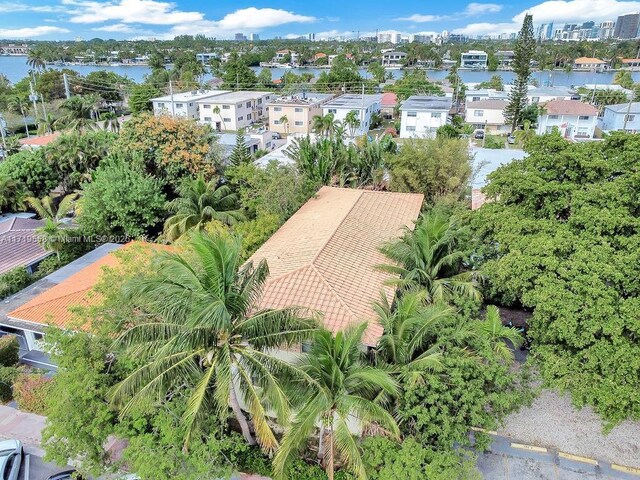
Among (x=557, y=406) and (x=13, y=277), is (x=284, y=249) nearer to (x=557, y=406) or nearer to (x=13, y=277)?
(x=557, y=406)

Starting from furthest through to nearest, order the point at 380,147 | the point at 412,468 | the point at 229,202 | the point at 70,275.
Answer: the point at 380,147 → the point at 229,202 → the point at 70,275 → the point at 412,468

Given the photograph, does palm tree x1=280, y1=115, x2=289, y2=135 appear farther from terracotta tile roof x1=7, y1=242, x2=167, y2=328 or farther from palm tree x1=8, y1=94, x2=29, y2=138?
terracotta tile roof x1=7, y1=242, x2=167, y2=328

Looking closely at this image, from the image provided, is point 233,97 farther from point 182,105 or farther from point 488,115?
point 488,115

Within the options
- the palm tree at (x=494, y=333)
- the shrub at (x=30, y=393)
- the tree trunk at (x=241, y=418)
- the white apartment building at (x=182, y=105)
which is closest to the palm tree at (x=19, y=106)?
the white apartment building at (x=182, y=105)

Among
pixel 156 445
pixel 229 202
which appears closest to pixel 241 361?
pixel 156 445

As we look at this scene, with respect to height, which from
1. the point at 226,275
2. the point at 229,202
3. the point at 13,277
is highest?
the point at 226,275

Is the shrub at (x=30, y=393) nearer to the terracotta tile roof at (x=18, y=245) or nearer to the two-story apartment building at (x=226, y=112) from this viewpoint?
the terracotta tile roof at (x=18, y=245)

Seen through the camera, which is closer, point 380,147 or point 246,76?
point 380,147
